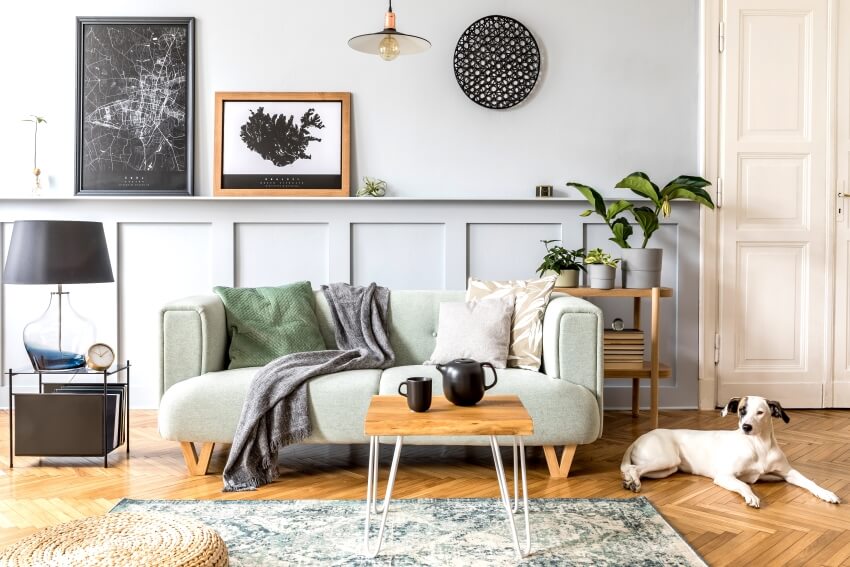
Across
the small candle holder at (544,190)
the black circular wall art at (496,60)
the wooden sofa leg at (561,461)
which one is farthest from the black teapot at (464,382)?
the black circular wall art at (496,60)

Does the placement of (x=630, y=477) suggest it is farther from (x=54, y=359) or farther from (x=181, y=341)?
(x=54, y=359)

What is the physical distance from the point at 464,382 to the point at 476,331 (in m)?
1.12

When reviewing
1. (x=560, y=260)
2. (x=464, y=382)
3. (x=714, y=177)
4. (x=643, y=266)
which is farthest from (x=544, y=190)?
(x=464, y=382)

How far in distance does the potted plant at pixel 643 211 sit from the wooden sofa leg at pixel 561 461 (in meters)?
1.26

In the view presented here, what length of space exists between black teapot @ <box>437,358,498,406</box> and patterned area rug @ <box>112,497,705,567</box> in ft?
1.52

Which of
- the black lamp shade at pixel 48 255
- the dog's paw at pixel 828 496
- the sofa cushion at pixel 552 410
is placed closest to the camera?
the dog's paw at pixel 828 496

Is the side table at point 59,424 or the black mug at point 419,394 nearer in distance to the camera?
the black mug at point 419,394

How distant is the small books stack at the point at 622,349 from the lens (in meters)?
3.74

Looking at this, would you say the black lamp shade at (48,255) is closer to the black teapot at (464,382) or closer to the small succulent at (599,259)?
the black teapot at (464,382)

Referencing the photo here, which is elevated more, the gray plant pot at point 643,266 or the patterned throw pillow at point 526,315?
the gray plant pot at point 643,266

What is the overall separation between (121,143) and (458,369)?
2.97 metres

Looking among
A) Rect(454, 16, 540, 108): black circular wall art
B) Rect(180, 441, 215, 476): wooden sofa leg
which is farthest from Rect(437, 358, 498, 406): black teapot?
Rect(454, 16, 540, 108): black circular wall art

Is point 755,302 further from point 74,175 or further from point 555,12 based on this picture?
point 74,175

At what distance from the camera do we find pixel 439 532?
2305 millimetres
